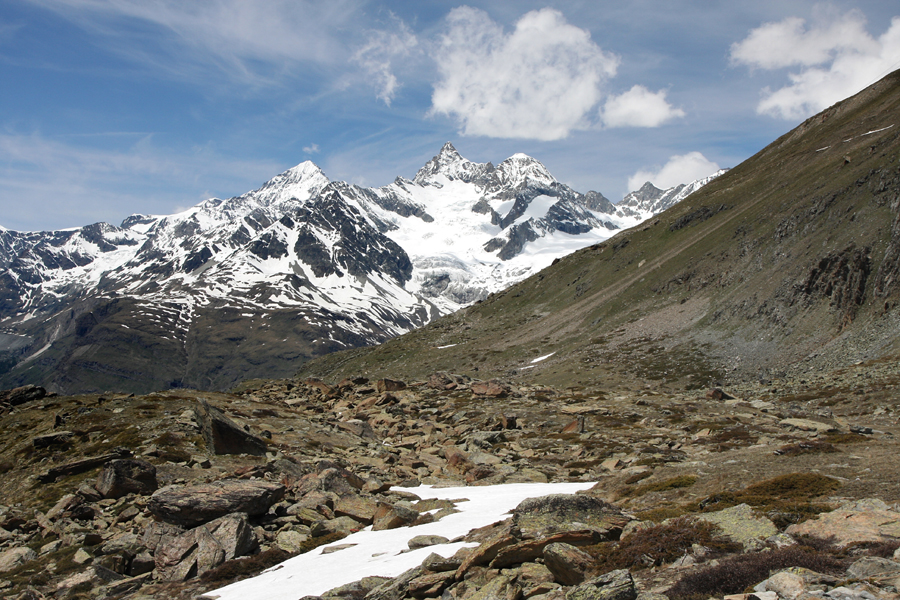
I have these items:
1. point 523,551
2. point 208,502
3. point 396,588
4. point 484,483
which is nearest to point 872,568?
point 523,551

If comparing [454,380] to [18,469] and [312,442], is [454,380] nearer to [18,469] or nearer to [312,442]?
[312,442]

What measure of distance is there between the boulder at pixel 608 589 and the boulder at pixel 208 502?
1518 centimetres

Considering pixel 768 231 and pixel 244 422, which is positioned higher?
pixel 768 231

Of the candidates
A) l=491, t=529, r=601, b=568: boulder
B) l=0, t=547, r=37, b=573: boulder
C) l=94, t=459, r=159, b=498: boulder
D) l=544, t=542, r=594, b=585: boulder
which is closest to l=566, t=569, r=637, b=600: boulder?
l=544, t=542, r=594, b=585: boulder

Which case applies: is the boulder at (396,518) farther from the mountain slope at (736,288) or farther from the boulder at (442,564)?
the mountain slope at (736,288)

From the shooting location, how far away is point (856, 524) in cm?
1147

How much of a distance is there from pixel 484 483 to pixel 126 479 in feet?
59.4

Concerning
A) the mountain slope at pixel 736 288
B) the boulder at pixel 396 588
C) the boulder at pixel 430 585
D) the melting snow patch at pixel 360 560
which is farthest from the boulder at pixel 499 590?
the mountain slope at pixel 736 288

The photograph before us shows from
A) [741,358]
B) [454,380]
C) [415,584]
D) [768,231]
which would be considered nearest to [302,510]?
[415,584]

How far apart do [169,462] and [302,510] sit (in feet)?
37.9

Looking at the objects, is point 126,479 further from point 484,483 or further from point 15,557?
point 484,483

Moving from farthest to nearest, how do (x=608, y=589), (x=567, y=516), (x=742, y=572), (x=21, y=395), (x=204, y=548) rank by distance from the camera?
(x=21, y=395) → (x=204, y=548) → (x=567, y=516) → (x=742, y=572) → (x=608, y=589)

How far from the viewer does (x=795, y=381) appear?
54406 mm

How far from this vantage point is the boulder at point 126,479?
23078 mm
